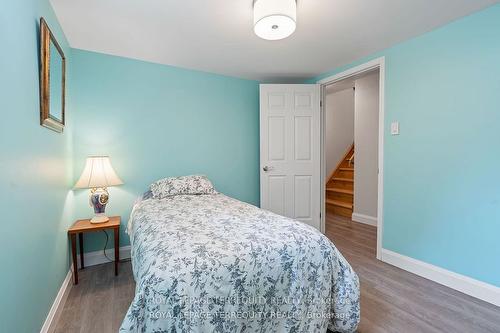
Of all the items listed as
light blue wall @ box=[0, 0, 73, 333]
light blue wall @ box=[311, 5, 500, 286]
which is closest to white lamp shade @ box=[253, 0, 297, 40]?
light blue wall @ box=[0, 0, 73, 333]

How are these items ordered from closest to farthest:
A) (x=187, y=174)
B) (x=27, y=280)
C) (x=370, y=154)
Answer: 1. (x=27, y=280)
2. (x=187, y=174)
3. (x=370, y=154)

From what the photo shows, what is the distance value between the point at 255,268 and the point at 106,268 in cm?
196

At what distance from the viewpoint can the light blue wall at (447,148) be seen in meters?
1.82

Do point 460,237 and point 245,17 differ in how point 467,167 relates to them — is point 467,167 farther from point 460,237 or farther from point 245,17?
point 245,17

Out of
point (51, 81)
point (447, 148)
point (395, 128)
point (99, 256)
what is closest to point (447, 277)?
point (447, 148)

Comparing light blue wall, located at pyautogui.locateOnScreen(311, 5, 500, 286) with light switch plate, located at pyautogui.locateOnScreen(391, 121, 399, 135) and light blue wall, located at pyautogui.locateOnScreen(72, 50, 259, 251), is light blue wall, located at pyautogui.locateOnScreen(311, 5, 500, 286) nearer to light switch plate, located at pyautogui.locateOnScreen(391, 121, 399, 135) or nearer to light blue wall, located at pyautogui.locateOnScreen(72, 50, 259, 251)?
light switch plate, located at pyautogui.locateOnScreen(391, 121, 399, 135)

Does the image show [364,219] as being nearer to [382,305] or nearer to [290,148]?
[290,148]

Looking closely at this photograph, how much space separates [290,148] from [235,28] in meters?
1.68

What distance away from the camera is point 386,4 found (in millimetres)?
1742

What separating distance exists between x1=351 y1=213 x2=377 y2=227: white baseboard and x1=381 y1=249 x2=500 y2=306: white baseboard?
1.38 metres

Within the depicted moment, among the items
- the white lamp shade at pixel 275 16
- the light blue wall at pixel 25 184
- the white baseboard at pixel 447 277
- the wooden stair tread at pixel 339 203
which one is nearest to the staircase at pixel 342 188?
the wooden stair tread at pixel 339 203

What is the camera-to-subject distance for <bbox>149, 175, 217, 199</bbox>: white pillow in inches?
99.8

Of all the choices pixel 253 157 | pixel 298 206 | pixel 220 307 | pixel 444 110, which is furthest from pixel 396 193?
pixel 220 307

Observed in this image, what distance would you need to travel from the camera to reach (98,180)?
2.24 meters
